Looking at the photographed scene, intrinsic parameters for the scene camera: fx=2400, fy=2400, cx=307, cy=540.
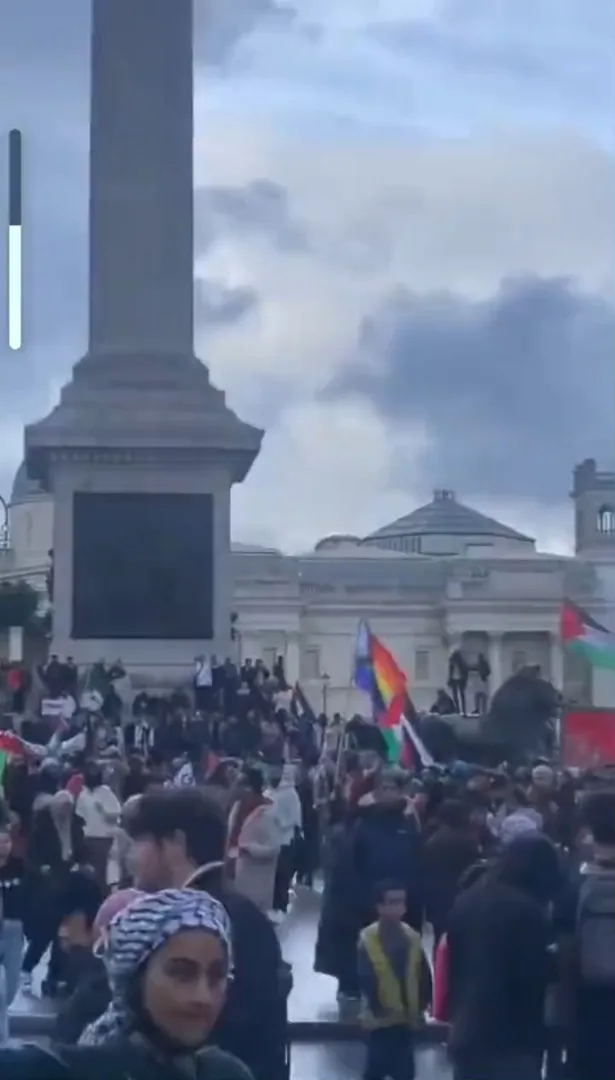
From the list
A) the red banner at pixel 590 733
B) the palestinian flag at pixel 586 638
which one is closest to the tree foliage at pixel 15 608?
the palestinian flag at pixel 586 638

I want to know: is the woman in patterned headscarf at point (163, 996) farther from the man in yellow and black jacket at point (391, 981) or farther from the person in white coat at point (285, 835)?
the person in white coat at point (285, 835)

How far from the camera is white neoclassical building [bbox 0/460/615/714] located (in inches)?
4414

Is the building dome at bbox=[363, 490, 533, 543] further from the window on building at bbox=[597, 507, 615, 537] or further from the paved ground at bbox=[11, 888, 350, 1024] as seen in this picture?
the paved ground at bbox=[11, 888, 350, 1024]

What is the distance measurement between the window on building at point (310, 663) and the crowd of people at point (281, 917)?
91152 mm

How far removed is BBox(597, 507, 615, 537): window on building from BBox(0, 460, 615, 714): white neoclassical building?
134mm

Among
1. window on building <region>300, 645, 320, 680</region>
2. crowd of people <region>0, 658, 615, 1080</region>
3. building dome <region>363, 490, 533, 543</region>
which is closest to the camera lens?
crowd of people <region>0, 658, 615, 1080</region>

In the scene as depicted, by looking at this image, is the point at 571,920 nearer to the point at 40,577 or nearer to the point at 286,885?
the point at 286,885

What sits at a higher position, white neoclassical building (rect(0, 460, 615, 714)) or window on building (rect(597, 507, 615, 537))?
window on building (rect(597, 507, 615, 537))

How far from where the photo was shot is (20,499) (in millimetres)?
114250

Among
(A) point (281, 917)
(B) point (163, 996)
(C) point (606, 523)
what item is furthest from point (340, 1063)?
(C) point (606, 523)

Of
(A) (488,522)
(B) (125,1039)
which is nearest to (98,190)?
(B) (125,1039)

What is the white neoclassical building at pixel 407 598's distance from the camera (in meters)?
112

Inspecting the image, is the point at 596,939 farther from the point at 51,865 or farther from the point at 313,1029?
the point at 51,865

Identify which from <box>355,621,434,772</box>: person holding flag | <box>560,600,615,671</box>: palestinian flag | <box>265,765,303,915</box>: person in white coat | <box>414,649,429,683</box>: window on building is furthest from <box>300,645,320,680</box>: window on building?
<box>560,600,615,671</box>: palestinian flag
